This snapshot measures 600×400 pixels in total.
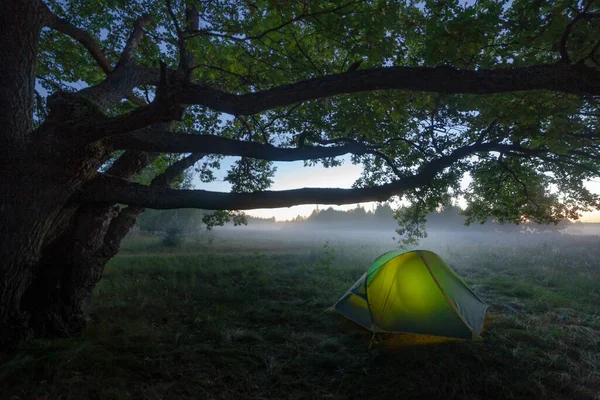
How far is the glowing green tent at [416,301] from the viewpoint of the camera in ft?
20.2

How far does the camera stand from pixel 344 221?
112 metres

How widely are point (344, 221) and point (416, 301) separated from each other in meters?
107

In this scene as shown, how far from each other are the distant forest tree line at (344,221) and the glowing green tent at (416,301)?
2.77 m

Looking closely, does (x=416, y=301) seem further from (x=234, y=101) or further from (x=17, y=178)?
(x=17, y=178)

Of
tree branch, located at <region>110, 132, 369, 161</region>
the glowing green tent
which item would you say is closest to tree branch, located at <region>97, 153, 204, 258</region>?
tree branch, located at <region>110, 132, 369, 161</region>

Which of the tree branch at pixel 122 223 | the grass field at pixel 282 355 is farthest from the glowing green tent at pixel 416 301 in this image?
the tree branch at pixel 122 223

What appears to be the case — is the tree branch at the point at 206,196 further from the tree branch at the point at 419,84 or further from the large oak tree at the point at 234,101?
the tree branch at the point at 419,84

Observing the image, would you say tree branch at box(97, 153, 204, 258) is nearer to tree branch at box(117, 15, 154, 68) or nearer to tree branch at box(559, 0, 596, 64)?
tree branch at box(117, 15, 154, 68)

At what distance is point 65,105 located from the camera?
4625mm

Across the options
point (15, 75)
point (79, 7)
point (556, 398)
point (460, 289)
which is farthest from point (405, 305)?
point (79, 7)

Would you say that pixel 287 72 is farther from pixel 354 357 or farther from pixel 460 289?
pixel 460 289

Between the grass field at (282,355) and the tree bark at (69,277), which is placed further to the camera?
the tree bark at (69,277)

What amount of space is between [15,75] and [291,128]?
5521 millimetres

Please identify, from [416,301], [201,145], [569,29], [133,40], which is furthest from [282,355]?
[133,40]
